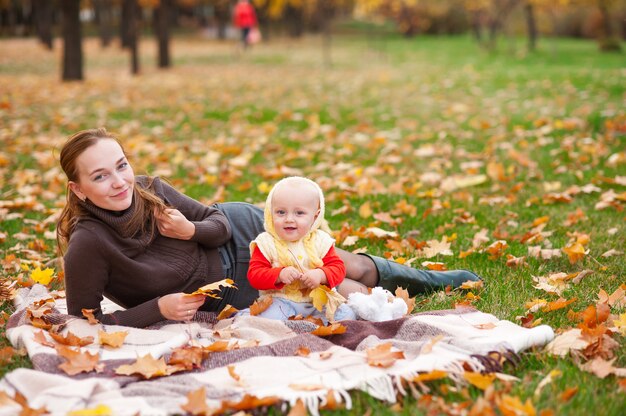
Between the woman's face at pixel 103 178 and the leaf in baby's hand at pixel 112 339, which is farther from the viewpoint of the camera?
the woman's face at pixel 103 178

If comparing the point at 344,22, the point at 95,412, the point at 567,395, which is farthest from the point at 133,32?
the point at 344,22

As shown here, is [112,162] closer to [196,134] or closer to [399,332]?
[399,332]

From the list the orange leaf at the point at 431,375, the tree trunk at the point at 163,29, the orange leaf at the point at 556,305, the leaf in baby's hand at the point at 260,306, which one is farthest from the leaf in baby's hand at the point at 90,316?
the tree trunk at the point at 163,29

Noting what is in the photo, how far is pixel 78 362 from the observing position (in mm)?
2865

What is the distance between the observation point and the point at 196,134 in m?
9.97

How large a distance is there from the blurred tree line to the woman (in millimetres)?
13351

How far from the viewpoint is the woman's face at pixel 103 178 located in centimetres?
325

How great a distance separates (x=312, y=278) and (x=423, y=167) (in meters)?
4.38

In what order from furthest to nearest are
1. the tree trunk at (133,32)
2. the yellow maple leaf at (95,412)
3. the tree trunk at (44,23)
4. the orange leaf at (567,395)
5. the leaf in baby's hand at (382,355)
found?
the tree trunk at (44,23) < the tree trunk at (133,32) < the leaf in baby's hand at (382,355) < the orange leaf at (567,395) < the yellow maple leaf at (95,412)

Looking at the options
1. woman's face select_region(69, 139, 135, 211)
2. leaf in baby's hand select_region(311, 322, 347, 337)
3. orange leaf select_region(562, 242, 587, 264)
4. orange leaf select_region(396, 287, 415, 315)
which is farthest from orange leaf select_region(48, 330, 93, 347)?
orange leaf select_region(562, 242, 587, 264)

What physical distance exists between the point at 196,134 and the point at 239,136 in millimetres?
650

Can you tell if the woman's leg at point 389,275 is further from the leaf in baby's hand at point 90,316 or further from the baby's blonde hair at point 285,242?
the leaf in baby's hand at point 90,316

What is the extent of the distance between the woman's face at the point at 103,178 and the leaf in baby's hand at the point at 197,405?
1.16 metres

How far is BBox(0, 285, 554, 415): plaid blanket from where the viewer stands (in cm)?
258
